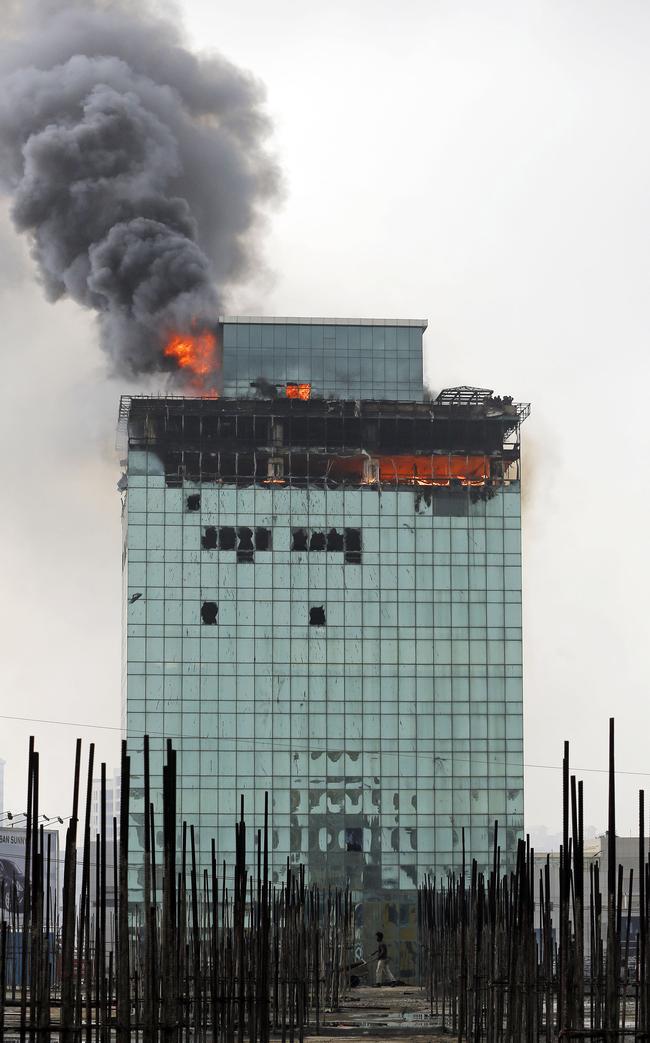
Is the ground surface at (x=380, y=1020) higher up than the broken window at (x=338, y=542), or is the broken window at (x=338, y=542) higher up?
the broken window at (x=338, y=542)

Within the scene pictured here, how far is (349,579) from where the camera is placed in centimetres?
13562

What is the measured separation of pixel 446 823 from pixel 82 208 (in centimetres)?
4882

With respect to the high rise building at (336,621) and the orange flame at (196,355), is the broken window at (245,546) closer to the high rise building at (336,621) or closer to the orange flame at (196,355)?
the high rise building at (336,621)

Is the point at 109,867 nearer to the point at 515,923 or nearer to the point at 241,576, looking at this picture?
the point at 241,576

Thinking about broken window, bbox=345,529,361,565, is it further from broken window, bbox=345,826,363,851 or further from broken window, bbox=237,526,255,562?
broken window, bbox=345,826,363,851

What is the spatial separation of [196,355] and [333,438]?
1134 centimetres

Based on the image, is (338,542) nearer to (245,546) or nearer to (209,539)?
(245,546)

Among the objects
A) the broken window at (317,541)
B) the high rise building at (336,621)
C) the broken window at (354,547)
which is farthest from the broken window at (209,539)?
the broken window at (354,547)

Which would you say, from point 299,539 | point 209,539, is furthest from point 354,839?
point 209,539

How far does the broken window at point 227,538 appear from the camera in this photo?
134m

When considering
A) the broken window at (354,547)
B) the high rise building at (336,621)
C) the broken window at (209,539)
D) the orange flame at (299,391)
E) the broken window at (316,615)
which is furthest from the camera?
the orange flame at (299,391)

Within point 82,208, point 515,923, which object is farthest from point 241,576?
point 515,923

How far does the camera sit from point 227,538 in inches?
5300

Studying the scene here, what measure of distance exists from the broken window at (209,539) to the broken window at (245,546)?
66.3 inches
